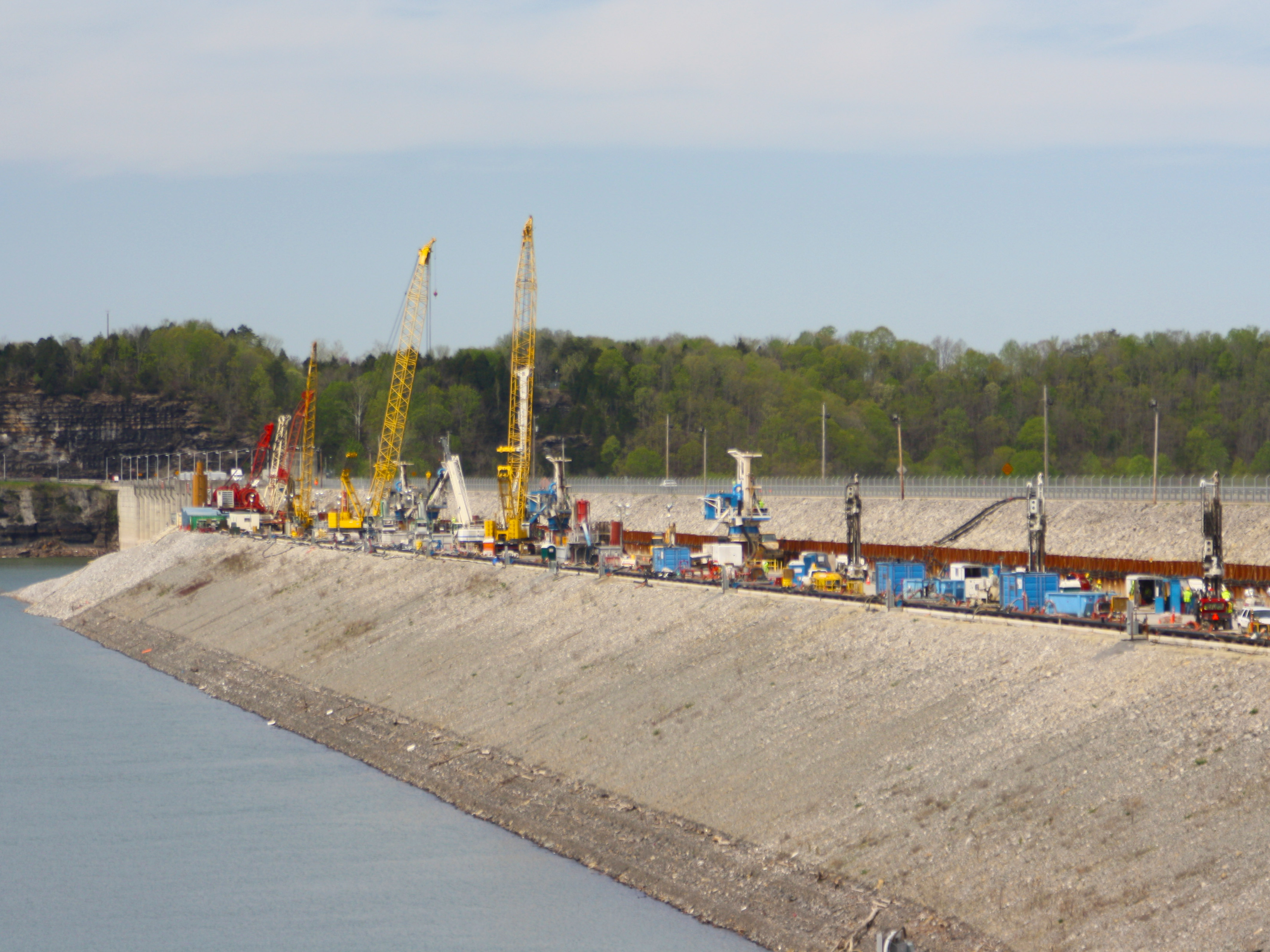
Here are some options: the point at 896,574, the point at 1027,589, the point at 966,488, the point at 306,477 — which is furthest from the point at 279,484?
the point at 1027,589

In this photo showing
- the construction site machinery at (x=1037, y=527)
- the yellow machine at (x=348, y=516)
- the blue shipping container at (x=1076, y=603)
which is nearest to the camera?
the blue shipping container at (x=1076, y=603)

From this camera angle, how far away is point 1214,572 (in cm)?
4838

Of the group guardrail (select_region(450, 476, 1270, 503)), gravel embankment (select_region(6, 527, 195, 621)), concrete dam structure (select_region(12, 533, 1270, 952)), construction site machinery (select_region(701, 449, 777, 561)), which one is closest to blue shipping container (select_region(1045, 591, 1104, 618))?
concrete dam structure (select_region(12, 533, 1270, 952))

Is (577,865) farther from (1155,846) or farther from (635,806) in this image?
(1155,846)

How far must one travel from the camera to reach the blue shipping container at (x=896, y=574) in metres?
63.9

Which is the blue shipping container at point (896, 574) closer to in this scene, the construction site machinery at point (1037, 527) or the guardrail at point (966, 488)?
the construction site machinery at point (1037, 527)

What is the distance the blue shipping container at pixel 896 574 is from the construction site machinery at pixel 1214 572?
15372 millimetres

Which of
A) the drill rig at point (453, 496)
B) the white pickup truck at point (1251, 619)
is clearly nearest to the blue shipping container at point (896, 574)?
the white pickup truck at point (1251, 619)

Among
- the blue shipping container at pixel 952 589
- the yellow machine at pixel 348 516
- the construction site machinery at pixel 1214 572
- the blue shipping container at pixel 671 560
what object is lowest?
the yellow machine at pixel 348 516

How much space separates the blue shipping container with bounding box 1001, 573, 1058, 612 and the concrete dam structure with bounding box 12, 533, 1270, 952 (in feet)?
15.7

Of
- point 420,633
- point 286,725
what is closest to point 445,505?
point 420,633

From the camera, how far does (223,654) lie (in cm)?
8819

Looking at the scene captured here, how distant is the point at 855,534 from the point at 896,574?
18.7ft

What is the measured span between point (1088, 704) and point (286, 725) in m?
40.4
